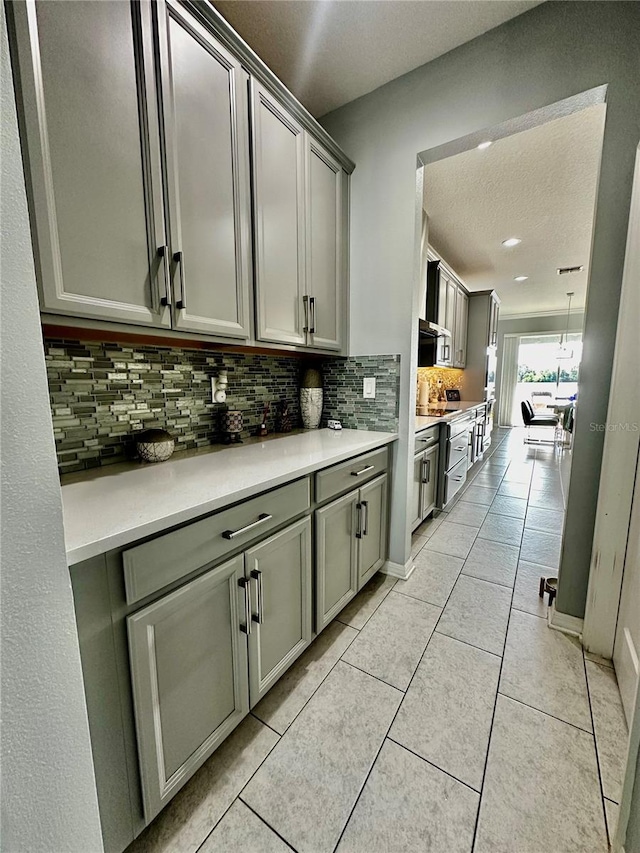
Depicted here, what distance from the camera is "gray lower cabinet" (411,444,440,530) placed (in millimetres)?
2419

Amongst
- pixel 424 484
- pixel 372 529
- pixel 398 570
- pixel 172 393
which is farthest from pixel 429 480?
pixel 172 393

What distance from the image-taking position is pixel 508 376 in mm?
7793

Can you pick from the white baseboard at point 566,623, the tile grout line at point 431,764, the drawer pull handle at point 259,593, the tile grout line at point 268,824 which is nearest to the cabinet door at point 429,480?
the white baseboard at point 566,623

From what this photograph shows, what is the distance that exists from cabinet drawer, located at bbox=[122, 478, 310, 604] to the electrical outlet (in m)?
0.96

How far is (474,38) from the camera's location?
155cm

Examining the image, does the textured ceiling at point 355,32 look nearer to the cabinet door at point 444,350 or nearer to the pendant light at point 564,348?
the cabinet door at point 444,350

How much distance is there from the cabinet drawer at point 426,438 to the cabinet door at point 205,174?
1.51 meters

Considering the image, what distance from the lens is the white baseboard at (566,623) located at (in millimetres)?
1643

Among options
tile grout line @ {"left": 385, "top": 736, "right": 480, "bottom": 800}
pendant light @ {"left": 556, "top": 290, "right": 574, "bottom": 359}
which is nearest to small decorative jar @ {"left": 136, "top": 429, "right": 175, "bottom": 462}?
tile grout line @ {"left": 385, "top": 736, "right": 480, "bottom": 800}

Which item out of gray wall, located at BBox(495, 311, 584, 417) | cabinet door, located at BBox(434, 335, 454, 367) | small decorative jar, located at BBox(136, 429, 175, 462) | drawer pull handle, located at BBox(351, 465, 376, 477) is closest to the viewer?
small decorative jar, located at BBox(136, 429, 175, 462)

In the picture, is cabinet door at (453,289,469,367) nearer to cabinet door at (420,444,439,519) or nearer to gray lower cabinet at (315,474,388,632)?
cabinet door at (420,444,439,519)

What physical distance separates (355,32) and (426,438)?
224 centimetres

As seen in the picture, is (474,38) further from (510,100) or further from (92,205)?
(92,205)

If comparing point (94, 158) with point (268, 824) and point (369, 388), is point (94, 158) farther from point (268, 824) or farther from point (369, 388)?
point (268, 824)
